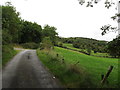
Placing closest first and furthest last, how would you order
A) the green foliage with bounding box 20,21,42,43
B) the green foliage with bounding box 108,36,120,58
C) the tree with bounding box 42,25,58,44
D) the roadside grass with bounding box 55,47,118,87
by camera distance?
the green foliage with bounding box 108,36,120,58 → the roadside grass with bounding box 55,47,118,87 → the tree with bounding box 42,25,58,44 → the green foliage with bounding box 20,21,42,43

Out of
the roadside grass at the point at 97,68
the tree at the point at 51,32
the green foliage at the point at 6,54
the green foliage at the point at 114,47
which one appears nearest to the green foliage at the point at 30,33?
the tree at the point at 51,32

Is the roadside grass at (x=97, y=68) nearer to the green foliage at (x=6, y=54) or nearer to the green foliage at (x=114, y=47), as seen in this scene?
the green foliage at (x=114, y=47)

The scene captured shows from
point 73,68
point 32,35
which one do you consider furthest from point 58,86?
point 32,35

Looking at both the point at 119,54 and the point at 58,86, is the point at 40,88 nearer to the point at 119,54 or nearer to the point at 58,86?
the point at 58,86

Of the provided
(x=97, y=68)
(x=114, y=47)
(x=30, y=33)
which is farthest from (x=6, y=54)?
(x=30, y=33)

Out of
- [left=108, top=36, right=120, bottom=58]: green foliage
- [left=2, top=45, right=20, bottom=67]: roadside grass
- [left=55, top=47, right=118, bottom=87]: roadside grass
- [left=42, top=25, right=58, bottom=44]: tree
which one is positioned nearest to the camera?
[left=108, top=36, right=120, bottom=58]: green foliage

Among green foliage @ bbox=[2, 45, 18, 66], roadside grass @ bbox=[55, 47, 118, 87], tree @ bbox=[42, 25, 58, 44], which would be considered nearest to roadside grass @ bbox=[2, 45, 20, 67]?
green foliage @ bbox=[2, 45, 18, 66]

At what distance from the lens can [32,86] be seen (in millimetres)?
7418

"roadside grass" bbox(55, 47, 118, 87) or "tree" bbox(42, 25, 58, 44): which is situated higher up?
"tree" bbox(42, 25, 58, 44)

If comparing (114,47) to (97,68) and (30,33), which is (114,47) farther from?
(30,33)

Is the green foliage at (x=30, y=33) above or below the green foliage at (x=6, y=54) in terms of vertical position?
above

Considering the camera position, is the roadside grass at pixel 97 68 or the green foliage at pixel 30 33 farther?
the green foliage at pixel 30 33

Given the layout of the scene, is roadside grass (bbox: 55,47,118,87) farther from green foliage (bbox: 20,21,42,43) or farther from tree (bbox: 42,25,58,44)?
green foliage (bbox: 20,21,42,43)

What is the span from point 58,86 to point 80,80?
1.53 meters
